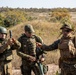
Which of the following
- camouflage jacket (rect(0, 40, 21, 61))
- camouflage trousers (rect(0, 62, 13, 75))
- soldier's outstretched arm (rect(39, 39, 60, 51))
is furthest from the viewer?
camouflage trousers (rect(0, 62, 13, 75))

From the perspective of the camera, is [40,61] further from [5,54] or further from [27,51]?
[5,54]

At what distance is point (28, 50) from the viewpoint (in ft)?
24.5

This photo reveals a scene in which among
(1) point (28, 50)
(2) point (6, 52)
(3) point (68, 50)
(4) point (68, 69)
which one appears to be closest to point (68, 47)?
(3) point (68, 50)

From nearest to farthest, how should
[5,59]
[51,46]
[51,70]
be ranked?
[51,46] → [5,59] → [51,70]

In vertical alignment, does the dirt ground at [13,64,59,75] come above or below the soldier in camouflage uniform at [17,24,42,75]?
below

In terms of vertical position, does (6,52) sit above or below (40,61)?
above

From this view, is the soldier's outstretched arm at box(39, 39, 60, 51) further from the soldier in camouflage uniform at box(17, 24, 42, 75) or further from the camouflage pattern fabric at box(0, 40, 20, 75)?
the camouflage pattern fabric at box(0, 40, 20, 75)

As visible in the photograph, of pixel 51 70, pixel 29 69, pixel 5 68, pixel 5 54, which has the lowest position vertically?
pixel 51 70

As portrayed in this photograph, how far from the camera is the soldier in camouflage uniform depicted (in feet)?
24.1

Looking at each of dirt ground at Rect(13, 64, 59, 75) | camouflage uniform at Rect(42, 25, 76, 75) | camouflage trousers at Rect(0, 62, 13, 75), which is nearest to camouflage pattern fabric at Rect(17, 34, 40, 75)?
camouflage trousers at Rect(0, 62, 13, 75)

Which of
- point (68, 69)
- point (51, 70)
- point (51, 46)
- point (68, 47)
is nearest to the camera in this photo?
point (68, 47)

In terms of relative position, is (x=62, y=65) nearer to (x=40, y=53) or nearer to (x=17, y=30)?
(x=40, y=53)

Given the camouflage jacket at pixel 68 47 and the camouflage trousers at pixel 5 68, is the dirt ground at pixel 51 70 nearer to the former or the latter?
the camouflage trousers at pixel 5 68

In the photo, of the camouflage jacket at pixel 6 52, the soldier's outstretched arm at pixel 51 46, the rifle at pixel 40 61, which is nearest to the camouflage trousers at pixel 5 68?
the camouflage jacket at pixel 6 52
